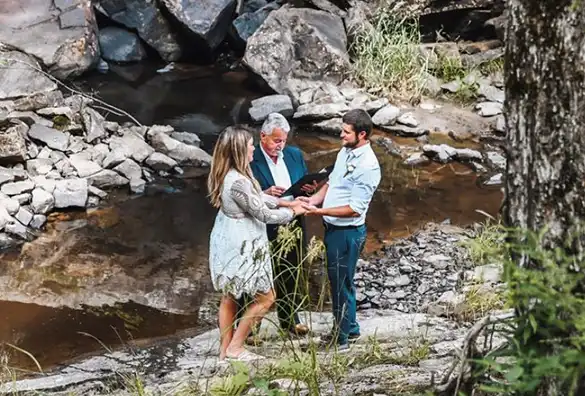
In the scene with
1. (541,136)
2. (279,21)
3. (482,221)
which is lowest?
(482,221)

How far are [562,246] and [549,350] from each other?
232 millimetres

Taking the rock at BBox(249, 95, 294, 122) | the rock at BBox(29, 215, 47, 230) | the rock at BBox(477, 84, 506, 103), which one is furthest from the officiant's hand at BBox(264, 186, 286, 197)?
the rock at BBox(477, 84, 506, 103)

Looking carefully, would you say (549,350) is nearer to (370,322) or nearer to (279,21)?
(370,322)

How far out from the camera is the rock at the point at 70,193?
7.39 m

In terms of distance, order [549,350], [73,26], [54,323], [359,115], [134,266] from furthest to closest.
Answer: [73,26] < [134,266] < [54,323] < [359,115] < [549,350]

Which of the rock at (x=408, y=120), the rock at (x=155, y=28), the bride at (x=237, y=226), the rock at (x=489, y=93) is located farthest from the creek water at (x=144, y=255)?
the rock at (x=155, y=28)

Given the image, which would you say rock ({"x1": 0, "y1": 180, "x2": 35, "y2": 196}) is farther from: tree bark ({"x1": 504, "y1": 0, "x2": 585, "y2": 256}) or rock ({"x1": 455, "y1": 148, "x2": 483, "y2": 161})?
tree bark ({"x1": 504, "y1": 0, "x2": 585, "y2": 256})

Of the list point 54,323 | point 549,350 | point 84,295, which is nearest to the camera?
point 549,350

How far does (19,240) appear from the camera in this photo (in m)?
6.76

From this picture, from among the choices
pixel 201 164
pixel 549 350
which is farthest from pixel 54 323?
pixel 549 350

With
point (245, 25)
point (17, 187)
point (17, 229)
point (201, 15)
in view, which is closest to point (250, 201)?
point (17, 229)

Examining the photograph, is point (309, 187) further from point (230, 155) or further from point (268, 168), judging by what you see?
point (230, 155)

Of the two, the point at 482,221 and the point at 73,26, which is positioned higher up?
the point at 73,26

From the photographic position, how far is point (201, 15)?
12414mm
